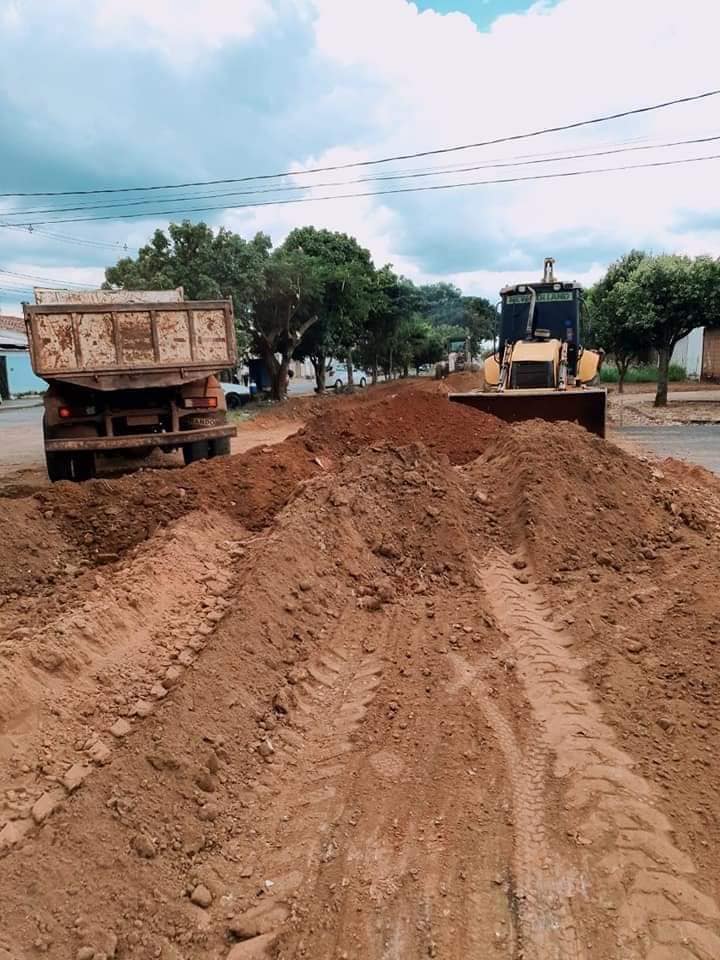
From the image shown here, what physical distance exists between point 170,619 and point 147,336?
555 cm

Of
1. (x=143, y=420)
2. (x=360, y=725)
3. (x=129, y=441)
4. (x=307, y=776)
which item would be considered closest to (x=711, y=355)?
(x=143, y=420)

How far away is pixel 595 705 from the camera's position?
3693 millimetres

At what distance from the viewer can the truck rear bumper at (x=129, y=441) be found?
28.7 ft

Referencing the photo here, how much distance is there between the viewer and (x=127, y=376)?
8.77 meters

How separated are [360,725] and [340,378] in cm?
4638

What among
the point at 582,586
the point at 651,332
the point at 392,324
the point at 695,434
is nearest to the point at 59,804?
the point at 582,586

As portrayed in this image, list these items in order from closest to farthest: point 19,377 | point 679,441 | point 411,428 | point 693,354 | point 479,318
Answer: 1. point 411,428
2. point 679,441
3. point 693,354
4. point 19,377
5. point 479,318

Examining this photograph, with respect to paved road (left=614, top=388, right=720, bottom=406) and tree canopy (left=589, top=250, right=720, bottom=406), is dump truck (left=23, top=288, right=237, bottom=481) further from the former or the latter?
paved road (left=614, top=388, right=720, bottom=406)

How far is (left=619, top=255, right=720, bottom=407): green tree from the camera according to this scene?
2009 cm

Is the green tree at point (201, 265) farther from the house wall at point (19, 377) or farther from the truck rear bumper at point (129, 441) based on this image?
the house wall at point (19, 377)

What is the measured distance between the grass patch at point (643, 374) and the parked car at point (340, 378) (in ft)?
49.0

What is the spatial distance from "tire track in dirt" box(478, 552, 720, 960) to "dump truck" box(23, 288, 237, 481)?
6.48 metres

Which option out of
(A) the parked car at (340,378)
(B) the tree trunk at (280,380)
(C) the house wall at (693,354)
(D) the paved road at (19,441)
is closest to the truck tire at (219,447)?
(D) the paved road at (19,441)

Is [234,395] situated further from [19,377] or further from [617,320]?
[19,377]
